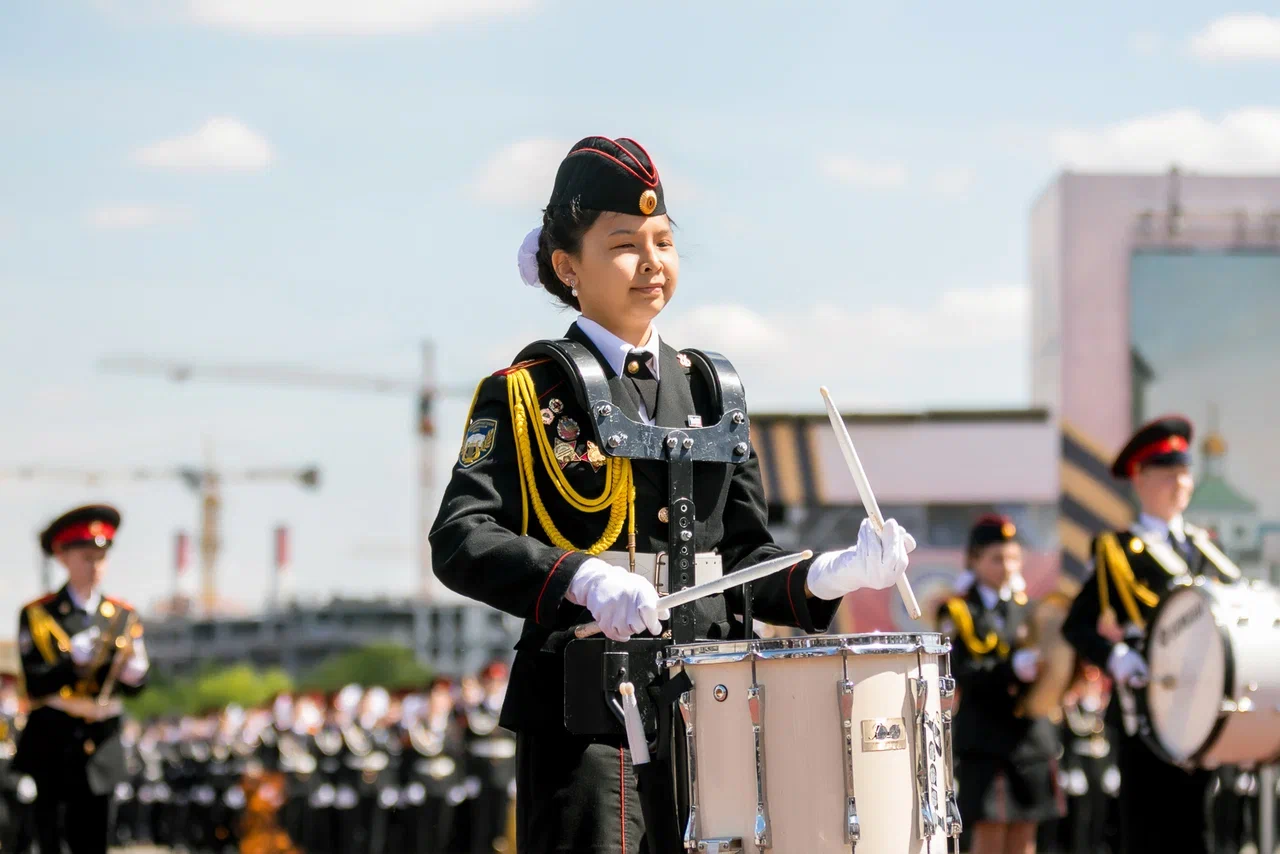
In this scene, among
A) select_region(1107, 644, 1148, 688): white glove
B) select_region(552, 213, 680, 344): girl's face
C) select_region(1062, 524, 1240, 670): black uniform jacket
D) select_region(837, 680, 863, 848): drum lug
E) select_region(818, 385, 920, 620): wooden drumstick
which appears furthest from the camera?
select_region(1062, 524, 1240, 670): black uniform jacket

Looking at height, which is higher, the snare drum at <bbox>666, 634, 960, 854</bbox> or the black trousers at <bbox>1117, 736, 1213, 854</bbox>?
the snare drum at <bbox>666, 634, 960, 854</bbox>

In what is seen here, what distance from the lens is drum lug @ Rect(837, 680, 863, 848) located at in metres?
3.74

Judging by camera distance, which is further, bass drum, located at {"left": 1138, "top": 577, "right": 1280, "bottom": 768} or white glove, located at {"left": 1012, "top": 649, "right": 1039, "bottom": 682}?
white glove, located at {"left": 1012, "top": 649, "right": 1039, "bottom": 682}

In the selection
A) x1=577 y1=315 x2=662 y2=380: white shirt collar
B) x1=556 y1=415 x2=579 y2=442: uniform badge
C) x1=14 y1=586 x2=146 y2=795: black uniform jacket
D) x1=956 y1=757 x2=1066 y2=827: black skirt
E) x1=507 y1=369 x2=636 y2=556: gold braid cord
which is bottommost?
x1=956 y1=757 x2=1066 y2=827: black skirt

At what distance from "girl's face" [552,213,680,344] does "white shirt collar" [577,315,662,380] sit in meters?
0.03

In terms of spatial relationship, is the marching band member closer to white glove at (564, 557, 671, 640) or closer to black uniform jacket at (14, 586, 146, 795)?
black uniform jacket at (14, 586, 146, 795)

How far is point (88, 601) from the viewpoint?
34.1 ft

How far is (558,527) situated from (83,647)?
20.8 ft

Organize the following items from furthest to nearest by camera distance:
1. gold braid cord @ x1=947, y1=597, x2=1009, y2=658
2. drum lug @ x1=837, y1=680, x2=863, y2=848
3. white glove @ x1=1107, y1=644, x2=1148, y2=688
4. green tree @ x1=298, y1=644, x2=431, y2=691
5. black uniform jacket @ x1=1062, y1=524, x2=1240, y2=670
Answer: green tree @ x1=298, y1=644, x2=431, y2=691 < gold braid cord @ x1=947, y1=597, x2=1009, y2=658 < black uniform jacket @ x1=1062, y1=524, x2=1240, y2=670 < white glove @ x1=1107, y1=644, x2=1148, y2=688 < drum lug @ x1=837, y1=680, x2=863, y2=848

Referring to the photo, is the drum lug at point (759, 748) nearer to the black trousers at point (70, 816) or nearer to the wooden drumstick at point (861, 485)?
the wooden drumstick at point (861, 485)

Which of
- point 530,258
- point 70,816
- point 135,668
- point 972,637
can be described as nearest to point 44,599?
point 135,668

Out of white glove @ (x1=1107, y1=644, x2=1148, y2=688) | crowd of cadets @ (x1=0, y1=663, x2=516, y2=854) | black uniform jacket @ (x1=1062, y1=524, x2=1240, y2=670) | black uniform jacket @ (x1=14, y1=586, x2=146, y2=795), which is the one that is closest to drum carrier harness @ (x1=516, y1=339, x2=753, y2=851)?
white glove @ (x1=1107, y1=644, x2=1148, y2=688)

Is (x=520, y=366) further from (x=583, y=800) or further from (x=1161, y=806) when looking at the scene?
(x=1161, y=806)

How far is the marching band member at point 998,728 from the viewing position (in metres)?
10.0
